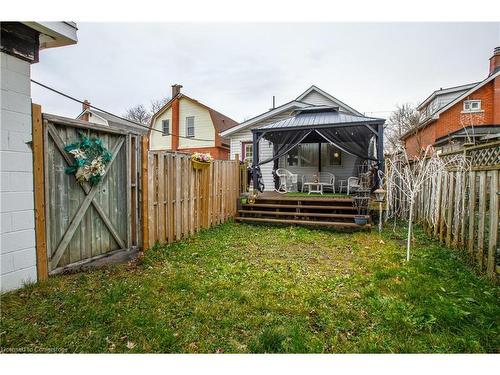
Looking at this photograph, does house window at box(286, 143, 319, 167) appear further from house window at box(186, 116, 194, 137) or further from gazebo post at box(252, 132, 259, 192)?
house window at box(186, 116, 194, 137)

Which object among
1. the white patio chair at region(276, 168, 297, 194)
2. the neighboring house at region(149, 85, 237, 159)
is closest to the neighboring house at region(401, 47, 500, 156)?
the white patio chair at region(276, 168, 297, 194)

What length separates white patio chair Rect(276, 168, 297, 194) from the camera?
10.3m

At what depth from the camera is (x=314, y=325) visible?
2.38 metres

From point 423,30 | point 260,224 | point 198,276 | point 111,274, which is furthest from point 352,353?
point 260,224

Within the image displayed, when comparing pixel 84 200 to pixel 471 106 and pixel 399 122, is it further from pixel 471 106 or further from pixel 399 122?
pixel 399 122

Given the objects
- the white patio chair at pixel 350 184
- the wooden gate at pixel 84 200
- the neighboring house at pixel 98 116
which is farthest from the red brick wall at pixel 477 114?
the neighboring house at pixel 98 116

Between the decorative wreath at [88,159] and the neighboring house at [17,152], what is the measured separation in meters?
0.57

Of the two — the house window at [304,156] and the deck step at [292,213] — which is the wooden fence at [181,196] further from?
the house window at [304,156]

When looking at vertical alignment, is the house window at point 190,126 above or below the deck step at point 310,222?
above

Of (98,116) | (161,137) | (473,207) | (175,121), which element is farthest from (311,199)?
(98,116)

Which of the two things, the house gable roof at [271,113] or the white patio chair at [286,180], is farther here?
the house gable roof at [271,113]

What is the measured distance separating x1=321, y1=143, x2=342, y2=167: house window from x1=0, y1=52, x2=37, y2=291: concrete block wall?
10415 mm

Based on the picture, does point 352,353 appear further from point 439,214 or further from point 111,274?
point 439,214

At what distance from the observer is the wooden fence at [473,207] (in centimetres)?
308
